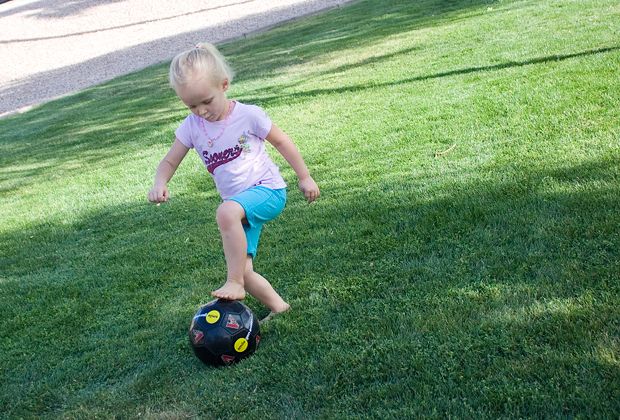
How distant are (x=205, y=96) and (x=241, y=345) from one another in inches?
50.8

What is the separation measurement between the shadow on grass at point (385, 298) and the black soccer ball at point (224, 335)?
0.36ft

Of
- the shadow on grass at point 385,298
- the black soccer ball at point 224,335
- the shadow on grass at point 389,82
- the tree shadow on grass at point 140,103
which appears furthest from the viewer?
the tree shadow on grass at point 140,103

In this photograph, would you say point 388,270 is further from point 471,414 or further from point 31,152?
point 31,152

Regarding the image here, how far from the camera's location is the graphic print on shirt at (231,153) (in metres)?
4.04

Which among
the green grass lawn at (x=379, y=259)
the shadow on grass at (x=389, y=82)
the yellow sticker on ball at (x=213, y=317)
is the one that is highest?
the yellow sticker on ball at (x=213, y=317)

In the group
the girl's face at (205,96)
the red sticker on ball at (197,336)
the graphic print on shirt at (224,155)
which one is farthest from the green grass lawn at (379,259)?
the girl's face at (205,96)

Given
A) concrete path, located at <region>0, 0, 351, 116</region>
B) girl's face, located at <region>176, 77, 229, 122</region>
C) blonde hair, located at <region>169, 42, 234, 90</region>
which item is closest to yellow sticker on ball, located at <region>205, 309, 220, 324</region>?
girl's face, located at <region>176, 77, 229, 122</region>

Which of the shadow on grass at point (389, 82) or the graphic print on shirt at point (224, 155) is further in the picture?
the shadow on grass at point (389, 82)

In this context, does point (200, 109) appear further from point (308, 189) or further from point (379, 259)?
point (379, 259)

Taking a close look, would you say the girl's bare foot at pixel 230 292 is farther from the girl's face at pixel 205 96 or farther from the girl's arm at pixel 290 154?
the girl's face at pixel 205 96

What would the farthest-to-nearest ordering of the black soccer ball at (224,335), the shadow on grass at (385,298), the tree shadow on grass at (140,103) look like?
the tree shadow on grass at (140,103), the black soccer ball at (224,335), the shadow on grass at (385,298)

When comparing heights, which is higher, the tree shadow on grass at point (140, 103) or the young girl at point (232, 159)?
the young girl at point (232, 159)

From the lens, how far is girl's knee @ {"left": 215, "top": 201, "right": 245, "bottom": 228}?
385 centimetres

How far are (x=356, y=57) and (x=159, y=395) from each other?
915 cm
